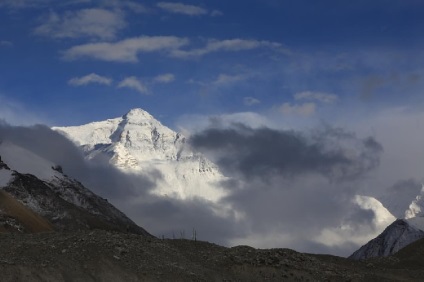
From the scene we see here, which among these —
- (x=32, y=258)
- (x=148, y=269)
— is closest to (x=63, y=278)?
(x=32, y=258)

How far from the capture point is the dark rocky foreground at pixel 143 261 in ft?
202

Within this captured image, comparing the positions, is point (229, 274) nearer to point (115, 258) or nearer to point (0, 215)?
point (115, 258)

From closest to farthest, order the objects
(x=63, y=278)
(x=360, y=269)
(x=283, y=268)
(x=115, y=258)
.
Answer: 1. (x=63, y=278)
2. (x=115, y=258)
3. (x=283, y=268)
4. (x=360, y=269)

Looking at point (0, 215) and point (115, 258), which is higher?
point (0, 215)

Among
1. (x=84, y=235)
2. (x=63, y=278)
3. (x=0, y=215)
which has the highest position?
(x=0, y=215)

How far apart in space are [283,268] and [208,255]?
783 centimetres

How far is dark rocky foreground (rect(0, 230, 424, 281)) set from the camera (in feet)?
202

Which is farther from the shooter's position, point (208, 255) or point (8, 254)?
point (208, 255)

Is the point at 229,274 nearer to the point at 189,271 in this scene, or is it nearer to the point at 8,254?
the point at 189,271

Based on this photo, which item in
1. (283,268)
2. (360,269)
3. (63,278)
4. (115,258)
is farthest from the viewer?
(360,269)

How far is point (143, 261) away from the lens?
65.4m

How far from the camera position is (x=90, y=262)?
63.6 metres

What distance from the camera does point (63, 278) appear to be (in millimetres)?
60625

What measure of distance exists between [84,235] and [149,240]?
7.05m
